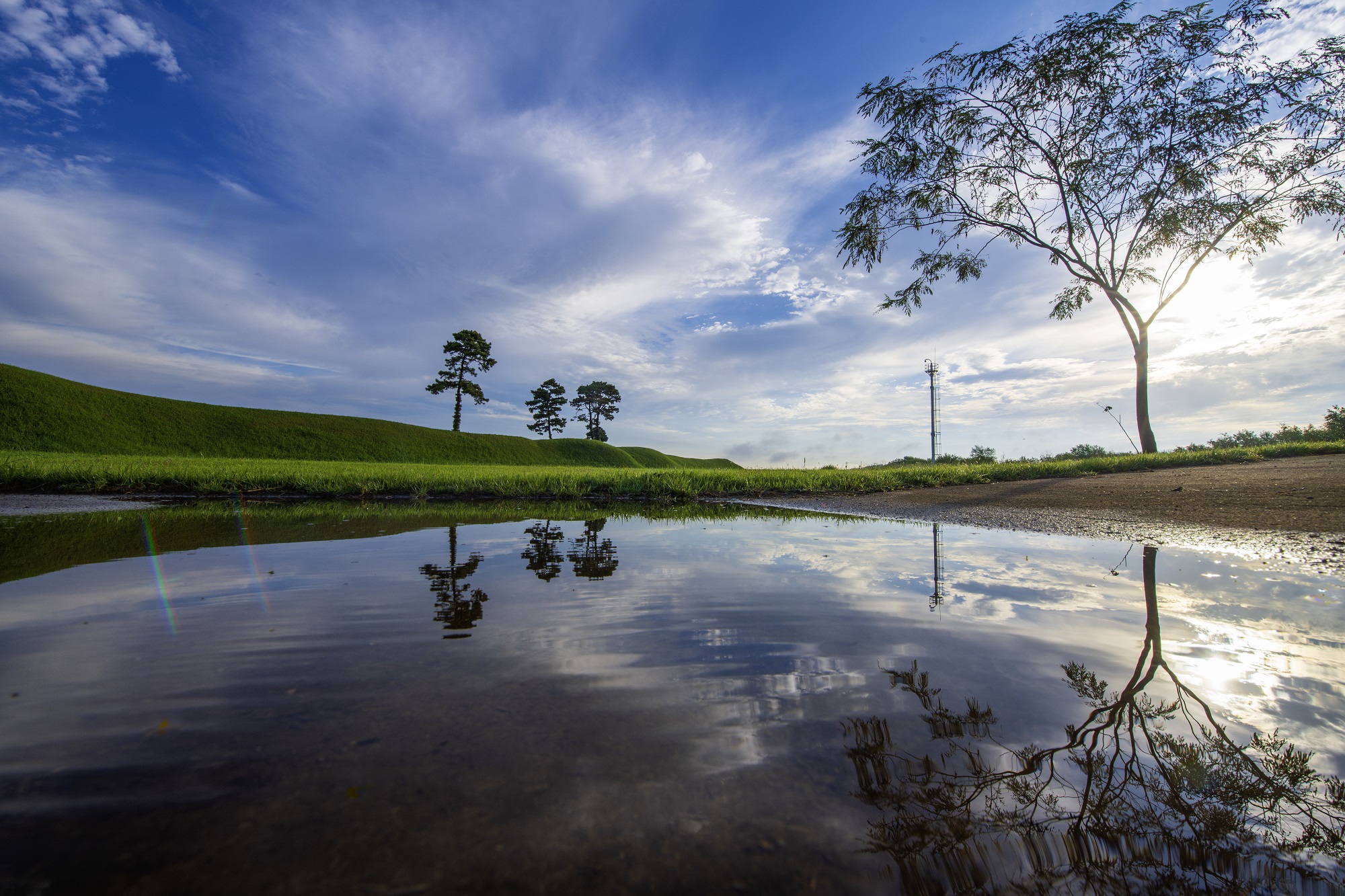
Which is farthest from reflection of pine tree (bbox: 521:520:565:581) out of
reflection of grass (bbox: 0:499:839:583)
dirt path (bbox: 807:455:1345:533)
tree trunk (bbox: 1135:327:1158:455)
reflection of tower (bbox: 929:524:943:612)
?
tree trunk (bbox: 1135:327:1158:455)

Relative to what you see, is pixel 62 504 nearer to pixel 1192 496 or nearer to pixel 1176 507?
pixel 1176 507

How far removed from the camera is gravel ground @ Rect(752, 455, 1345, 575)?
188 inches

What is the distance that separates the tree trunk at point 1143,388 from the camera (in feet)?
50.7

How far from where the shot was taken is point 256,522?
6598 millimetres

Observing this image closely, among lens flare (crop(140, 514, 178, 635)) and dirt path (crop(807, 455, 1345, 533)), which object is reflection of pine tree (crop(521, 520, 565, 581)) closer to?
lens flare (crop(140, 514, 178, 635))

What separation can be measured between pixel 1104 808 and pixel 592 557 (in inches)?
135

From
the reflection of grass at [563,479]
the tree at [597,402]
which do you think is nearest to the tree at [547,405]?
the tree at [597,402]

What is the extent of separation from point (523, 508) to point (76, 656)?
6.92 m

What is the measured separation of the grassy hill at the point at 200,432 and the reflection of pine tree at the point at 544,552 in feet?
71.0

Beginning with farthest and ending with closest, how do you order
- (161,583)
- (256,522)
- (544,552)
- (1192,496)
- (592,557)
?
(1192,496), (256,522), (544,552), (592,557), (161,583)

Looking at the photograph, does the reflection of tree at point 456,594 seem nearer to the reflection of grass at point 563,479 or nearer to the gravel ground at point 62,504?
the reflection of grass at point 563,479

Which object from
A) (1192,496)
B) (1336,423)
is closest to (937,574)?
(1192,496)

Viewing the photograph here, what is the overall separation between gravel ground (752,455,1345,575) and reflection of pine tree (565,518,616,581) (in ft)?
14.4

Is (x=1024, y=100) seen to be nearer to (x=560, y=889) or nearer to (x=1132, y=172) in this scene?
(x=1132, y=172)
